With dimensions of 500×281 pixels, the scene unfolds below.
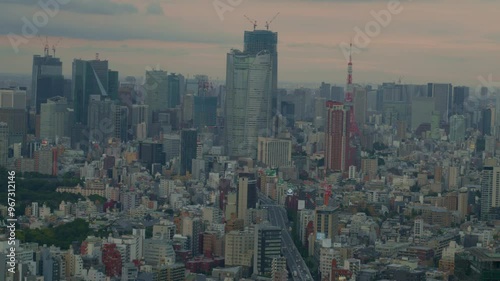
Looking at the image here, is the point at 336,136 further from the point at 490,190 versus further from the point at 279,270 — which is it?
the point at 279,270

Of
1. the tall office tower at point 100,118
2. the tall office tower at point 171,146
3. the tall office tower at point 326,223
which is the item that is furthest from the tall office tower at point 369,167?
the tall office tower at point 326,223

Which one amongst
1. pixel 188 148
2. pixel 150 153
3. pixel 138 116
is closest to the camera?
pixel 150 153

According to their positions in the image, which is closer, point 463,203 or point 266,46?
point 463,203

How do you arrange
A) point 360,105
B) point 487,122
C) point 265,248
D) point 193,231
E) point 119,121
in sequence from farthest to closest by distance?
point 360,105, point 119,121, point 487,122, point 193,231, point 265,248

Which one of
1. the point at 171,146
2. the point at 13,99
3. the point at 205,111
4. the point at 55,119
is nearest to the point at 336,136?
the point at 171,146

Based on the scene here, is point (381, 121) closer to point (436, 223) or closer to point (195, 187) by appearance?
point (195, 187)

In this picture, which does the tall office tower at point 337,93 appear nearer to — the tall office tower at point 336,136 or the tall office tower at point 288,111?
the tall office tower at point 336,136

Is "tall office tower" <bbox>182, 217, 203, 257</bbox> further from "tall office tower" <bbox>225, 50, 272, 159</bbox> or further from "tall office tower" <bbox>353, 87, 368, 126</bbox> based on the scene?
"tall office tower" <bbox>353, 87, 368, 126</bbox>
